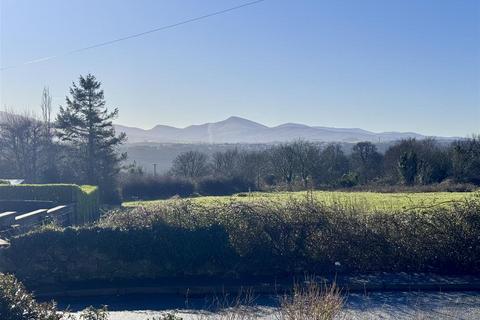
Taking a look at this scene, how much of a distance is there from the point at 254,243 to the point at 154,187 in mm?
25947

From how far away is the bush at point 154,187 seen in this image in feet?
115

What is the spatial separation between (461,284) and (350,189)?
2394cm

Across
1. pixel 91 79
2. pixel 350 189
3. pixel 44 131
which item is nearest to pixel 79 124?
pixel 91 79

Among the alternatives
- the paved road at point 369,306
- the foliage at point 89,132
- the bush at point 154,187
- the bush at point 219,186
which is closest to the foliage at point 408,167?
the bush at point 219,186

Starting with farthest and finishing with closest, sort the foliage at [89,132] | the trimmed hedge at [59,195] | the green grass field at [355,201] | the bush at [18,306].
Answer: the foliage at [89,132]
the trimmed hedge at [59,195]
the green grass field at [355,201]
the bush at [18,306]

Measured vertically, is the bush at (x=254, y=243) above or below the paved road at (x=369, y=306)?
above

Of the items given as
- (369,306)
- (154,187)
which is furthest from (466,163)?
(369,306)

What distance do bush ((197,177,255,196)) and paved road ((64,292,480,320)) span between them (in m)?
27.0

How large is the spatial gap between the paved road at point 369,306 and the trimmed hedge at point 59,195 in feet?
37.2

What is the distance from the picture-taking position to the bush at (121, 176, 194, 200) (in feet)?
115

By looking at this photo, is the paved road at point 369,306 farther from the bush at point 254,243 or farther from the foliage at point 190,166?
the foliage at point 190,166

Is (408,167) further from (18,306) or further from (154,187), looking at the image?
(18,306)

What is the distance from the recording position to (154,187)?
1411 inches

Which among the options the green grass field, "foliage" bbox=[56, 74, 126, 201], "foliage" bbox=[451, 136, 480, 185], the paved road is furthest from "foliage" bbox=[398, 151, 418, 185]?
the paved road
